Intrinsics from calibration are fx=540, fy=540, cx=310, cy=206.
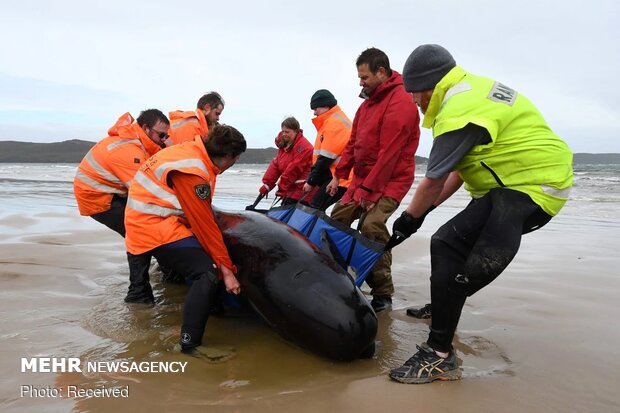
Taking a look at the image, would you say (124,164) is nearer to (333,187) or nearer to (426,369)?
(333,187)

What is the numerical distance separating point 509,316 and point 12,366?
4063mm

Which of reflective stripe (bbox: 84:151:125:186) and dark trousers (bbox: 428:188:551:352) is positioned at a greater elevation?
reflective stripe (bbox: 84:151:125:186)

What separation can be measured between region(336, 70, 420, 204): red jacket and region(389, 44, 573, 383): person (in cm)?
149

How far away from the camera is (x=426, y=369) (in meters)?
3.47

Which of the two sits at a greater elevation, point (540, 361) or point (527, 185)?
point (527, 185)

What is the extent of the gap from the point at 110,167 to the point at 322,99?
2.67 metres

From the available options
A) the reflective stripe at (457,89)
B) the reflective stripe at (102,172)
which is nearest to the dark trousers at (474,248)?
the reflective stripe at (457,89)

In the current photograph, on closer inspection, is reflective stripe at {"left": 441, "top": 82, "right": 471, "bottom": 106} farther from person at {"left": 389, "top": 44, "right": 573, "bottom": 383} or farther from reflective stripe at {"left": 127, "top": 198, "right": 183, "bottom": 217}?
reflective stripe at {"left": 127, "top": 198, "right": 183, "bottom": 217}

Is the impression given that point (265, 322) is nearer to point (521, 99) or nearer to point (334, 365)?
point (334, 365)

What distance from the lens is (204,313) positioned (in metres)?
3.99

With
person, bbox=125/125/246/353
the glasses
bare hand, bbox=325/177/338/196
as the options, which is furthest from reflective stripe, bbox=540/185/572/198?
the glasses

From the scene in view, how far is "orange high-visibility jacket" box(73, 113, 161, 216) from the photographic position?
5.68 meters

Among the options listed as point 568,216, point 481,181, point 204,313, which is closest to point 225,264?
point 204,313

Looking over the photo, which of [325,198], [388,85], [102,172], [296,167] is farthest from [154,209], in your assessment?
[296,167]
